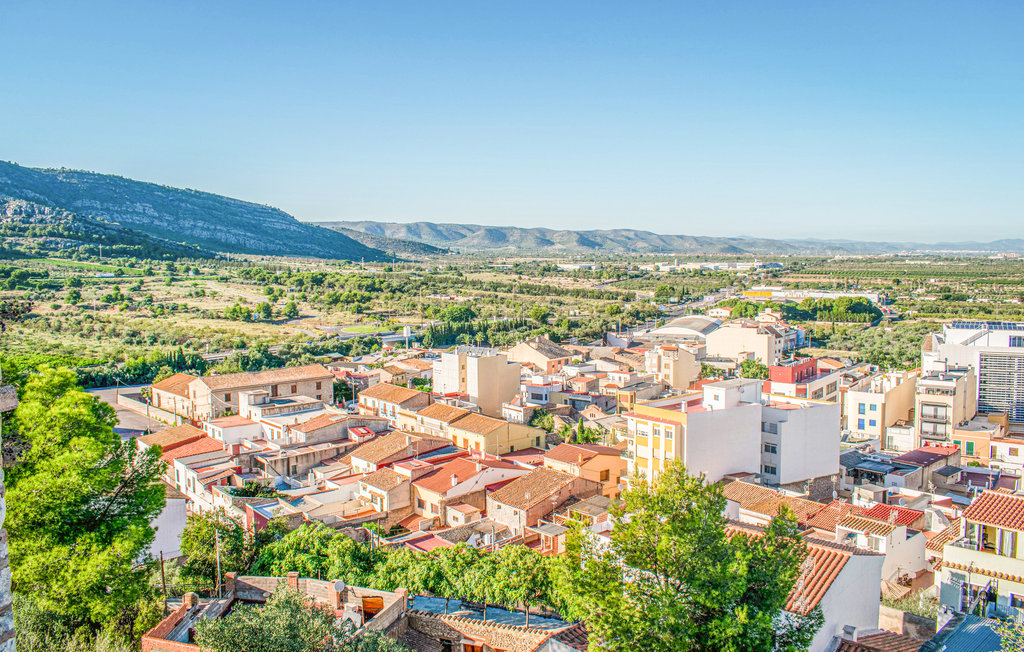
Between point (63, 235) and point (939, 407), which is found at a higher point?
point (63, 235)

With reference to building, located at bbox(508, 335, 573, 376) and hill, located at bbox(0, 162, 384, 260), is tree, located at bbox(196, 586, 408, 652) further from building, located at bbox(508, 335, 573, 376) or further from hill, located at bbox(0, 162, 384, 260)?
hill, located at bbox(0, 162, 384, 260)

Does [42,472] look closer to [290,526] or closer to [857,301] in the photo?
[290,526]

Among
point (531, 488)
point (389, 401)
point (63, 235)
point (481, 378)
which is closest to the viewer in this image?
point (531, 488)

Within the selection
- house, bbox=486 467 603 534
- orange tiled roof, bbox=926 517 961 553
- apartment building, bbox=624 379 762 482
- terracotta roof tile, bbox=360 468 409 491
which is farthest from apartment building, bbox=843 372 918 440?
terracotta roof tile, bbox=360 468 409 491

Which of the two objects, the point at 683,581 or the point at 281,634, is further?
the point at 281,634

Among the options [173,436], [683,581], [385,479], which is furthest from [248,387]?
[683,581]

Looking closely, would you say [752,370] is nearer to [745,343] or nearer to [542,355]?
[745,343]

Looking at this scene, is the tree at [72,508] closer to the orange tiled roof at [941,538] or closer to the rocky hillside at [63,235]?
the orange tiled roof at [941,538]
